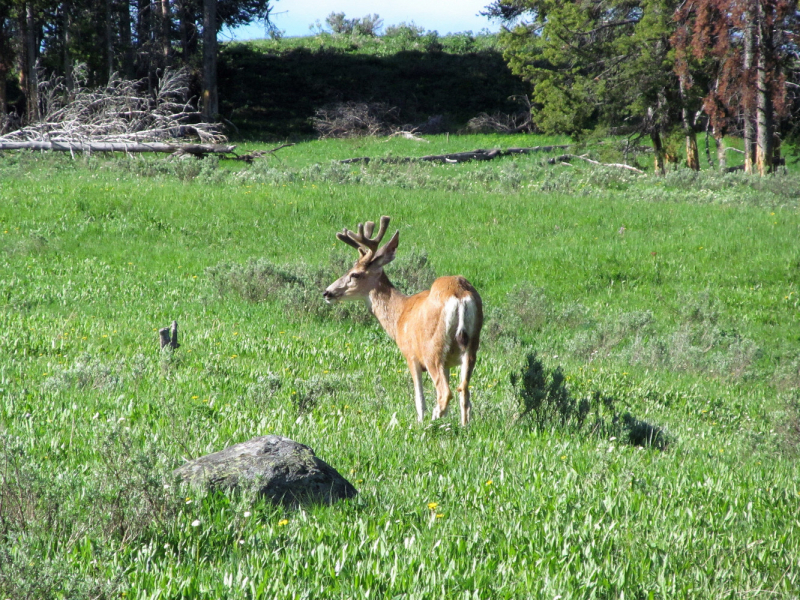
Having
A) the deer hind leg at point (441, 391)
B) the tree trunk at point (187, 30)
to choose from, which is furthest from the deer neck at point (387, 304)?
the tree trunk at point (187, 30)

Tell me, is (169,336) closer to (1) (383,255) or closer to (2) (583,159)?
(1) (383,255)

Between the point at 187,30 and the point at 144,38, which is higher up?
the point at 187,30

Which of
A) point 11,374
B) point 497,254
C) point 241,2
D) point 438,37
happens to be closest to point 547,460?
point 11,374

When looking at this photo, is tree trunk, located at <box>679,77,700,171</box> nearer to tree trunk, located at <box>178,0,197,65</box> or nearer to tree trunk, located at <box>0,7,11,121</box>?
tree trunk, located at <box>178,0,197,65</box>

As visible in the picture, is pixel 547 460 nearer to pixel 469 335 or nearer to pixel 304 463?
pixel 469 335

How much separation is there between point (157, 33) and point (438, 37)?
2938 cm

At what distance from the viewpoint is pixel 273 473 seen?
4.00 m

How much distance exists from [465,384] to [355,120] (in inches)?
1514

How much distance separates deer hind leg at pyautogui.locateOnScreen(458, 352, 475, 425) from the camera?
621 centimetres

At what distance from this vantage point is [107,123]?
2477 cm

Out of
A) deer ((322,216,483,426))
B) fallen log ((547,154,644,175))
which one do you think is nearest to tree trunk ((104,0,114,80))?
fallen log ((547,154,644,175))

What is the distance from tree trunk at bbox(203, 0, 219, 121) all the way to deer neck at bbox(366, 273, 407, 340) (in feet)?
104

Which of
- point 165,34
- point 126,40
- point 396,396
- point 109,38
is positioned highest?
point 165,34

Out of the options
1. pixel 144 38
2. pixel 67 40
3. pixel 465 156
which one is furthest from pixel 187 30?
pixel 465 156
